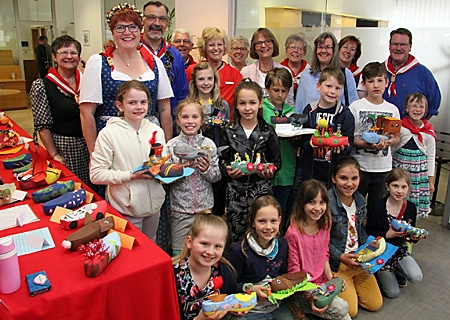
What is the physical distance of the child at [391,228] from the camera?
8.67ft

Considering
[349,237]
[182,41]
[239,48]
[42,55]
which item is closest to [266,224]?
[349,237]

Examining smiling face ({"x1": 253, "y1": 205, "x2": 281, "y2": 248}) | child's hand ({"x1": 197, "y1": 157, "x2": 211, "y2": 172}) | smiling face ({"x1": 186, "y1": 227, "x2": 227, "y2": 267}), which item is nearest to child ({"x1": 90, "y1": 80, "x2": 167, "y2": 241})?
child's hand ({"x1": 197, "y1": 157, "x2": 211, "y2": 172})

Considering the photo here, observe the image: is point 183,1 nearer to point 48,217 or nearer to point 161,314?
point 48,217

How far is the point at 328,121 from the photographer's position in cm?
275

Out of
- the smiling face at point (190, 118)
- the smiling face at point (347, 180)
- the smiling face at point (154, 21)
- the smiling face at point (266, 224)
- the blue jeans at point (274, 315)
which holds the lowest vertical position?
the blue jeans at point (274, 315)

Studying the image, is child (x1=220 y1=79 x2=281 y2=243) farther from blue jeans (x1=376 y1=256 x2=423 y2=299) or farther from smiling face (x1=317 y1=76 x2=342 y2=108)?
blue jeans (x1=376 y1=256 x2=423 y2=299)

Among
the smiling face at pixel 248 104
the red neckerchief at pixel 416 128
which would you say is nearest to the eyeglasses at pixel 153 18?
the smiling face at pixel 248 104

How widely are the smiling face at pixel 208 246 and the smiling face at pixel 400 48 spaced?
234cm

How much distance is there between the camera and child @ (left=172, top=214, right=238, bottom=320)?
5.91 feet

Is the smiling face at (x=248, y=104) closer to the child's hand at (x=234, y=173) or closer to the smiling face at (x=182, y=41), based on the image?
the child's hand at (x=234, y=173)

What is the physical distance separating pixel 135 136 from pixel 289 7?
4.27 metres

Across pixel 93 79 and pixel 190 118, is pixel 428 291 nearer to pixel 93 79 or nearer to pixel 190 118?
pixel 190 118

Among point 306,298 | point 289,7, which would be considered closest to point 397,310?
point 306,298

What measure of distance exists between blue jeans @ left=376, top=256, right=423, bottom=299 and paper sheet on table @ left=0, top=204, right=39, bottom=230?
6.92 feet
